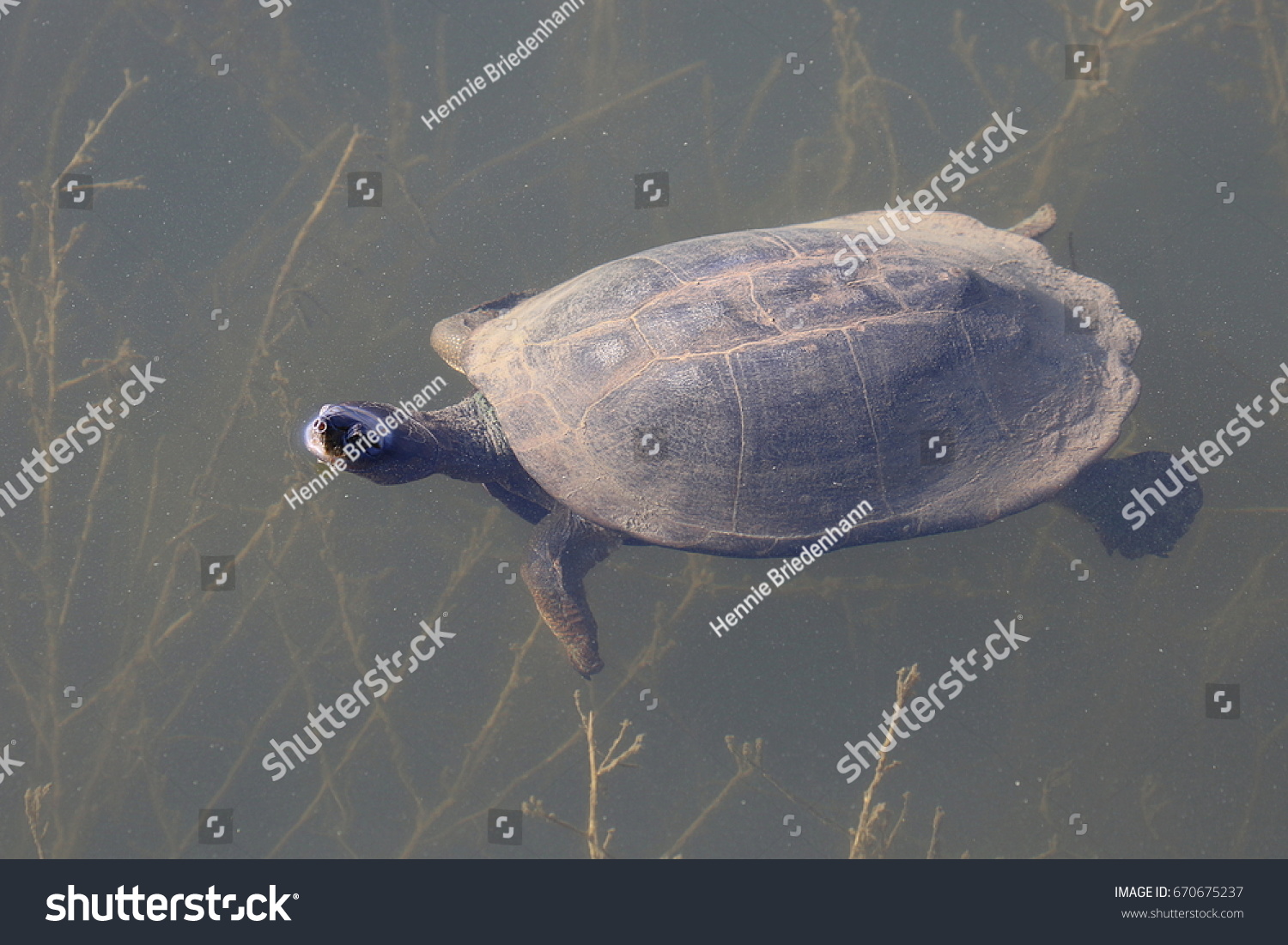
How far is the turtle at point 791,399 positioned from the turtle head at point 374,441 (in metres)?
0.01

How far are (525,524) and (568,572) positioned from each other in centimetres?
81

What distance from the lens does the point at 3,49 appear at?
5.50m

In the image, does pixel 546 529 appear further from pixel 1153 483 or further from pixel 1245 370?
pixel 1245 370

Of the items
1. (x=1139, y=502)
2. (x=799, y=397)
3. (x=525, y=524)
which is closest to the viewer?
(x=799, y=397)

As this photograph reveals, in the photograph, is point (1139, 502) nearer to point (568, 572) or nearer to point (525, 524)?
point (568, 572)

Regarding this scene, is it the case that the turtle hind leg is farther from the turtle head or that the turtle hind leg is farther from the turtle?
the turtle head

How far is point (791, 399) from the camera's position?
3.40 metres

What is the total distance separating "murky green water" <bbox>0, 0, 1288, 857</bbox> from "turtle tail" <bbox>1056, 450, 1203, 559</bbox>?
366 millimetres

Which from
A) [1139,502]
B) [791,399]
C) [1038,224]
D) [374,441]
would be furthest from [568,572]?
[1038,224]

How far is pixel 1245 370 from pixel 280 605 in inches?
256

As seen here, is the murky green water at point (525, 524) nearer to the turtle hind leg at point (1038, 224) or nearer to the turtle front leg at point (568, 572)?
the turtle hind leg at point (1038, 224)

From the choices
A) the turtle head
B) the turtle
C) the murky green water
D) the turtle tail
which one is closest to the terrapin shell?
the turtle

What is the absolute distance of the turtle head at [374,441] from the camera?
138 inches

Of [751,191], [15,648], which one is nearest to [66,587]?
[15,648]
